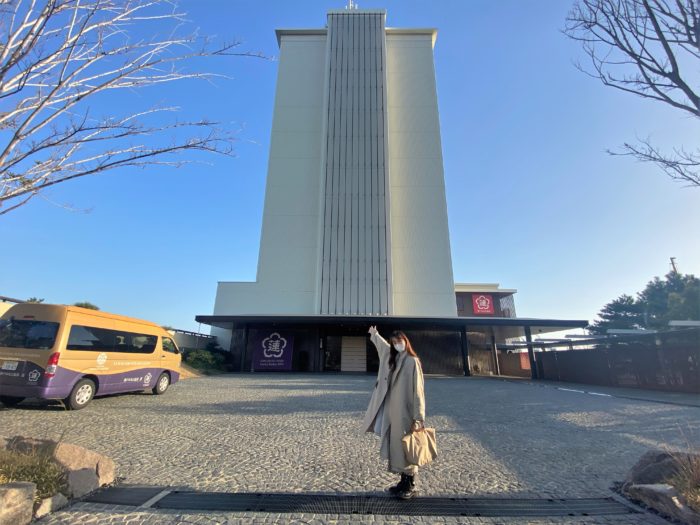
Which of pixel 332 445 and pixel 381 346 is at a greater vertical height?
pixel 381 346

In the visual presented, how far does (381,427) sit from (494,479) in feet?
5.23

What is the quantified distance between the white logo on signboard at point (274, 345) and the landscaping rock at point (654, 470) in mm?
19736

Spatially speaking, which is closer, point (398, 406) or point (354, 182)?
point (398, 406)

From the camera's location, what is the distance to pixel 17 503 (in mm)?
2814

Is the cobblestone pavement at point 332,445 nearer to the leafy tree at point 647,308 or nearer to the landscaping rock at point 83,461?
the landscaping rock at point 83,461

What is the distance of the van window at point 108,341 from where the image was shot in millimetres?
7543

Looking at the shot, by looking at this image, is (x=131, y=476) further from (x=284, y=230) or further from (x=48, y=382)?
(x=284, y=230)

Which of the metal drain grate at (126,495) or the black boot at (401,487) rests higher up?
the black boot at (401,487)

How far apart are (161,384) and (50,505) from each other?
8.10 m

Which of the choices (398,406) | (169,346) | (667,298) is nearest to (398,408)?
(398,406)

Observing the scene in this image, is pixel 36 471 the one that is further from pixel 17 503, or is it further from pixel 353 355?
pixel 353 355

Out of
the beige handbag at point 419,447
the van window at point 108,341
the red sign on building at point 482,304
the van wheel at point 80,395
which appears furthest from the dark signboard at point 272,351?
the beige handbag at point 419,447

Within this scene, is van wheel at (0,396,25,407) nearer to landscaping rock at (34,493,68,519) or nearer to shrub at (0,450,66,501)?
shrub at (0,450,66,501)

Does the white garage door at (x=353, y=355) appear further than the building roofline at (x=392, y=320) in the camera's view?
Yes
